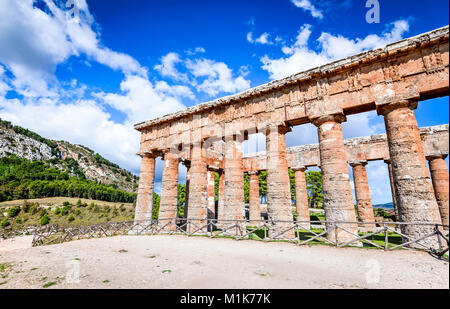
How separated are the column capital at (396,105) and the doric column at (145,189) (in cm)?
1583

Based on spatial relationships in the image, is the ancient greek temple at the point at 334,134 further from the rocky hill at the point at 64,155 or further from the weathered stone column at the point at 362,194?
the rocky hill at the point at 64,155

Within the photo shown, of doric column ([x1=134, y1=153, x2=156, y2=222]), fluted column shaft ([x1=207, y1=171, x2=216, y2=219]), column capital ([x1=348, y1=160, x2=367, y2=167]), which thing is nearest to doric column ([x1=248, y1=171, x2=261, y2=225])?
fluted column shaft ([x1=207, y1=171, x2=216, y2=219])

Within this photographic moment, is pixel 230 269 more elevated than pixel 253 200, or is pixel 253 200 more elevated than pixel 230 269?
pixel 253 200

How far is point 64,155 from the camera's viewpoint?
126000 mm

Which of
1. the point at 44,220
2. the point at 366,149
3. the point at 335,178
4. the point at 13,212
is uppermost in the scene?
the point at 366,149

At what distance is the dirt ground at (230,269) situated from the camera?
480cm

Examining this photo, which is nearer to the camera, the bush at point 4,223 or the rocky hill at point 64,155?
the bush at point 4,223

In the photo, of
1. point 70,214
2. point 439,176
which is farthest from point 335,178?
point 70,214

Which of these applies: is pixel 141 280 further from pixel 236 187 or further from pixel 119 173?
pixel 119 173

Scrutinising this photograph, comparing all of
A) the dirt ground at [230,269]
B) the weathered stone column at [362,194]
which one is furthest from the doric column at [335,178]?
the weathered stone column at [362,194]

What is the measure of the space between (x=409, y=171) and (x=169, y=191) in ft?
47.4

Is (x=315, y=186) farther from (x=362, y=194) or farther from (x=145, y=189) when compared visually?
(x=145, y=189)
